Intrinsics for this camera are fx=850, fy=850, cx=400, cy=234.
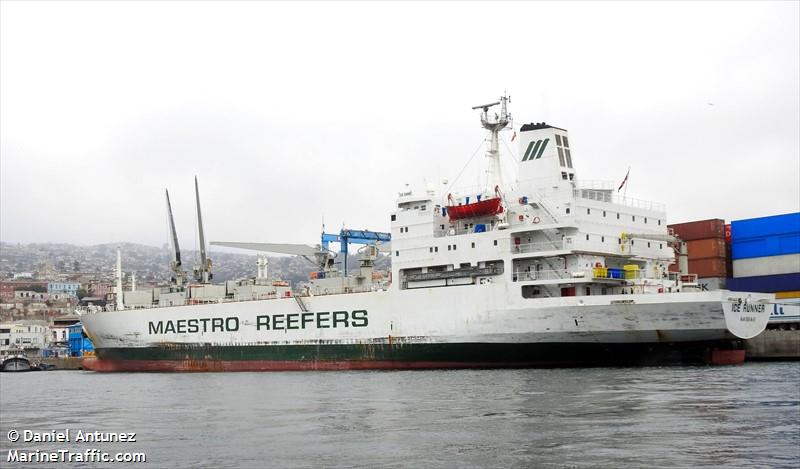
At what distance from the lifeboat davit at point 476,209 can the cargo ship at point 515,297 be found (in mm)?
49

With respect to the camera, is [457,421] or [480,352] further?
[480,352]

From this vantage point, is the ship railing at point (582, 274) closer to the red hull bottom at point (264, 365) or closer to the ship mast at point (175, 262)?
the red hull bottom at point (264, 365)

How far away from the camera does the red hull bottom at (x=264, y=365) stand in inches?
1266

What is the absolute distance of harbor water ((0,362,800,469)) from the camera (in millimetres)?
13000

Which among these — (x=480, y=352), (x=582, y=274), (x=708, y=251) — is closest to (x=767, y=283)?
(x=708, y=251)

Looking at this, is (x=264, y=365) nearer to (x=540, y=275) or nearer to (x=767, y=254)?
(x=540, y=275)

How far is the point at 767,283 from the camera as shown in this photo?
38125mm

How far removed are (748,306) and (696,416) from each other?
46.0 feet

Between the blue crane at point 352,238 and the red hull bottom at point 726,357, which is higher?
the blue crane at point 352,238

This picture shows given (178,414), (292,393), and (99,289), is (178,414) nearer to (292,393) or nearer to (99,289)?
(292,393)

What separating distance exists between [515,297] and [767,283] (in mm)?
14584

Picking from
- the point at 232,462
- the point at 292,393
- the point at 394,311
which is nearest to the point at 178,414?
the point at 292,393

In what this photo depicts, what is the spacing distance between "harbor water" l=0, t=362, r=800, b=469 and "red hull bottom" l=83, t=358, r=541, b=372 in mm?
5044

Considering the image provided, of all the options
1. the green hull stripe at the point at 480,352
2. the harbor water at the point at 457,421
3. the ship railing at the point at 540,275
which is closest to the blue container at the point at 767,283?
the green hull stripe at the point at 480,352
